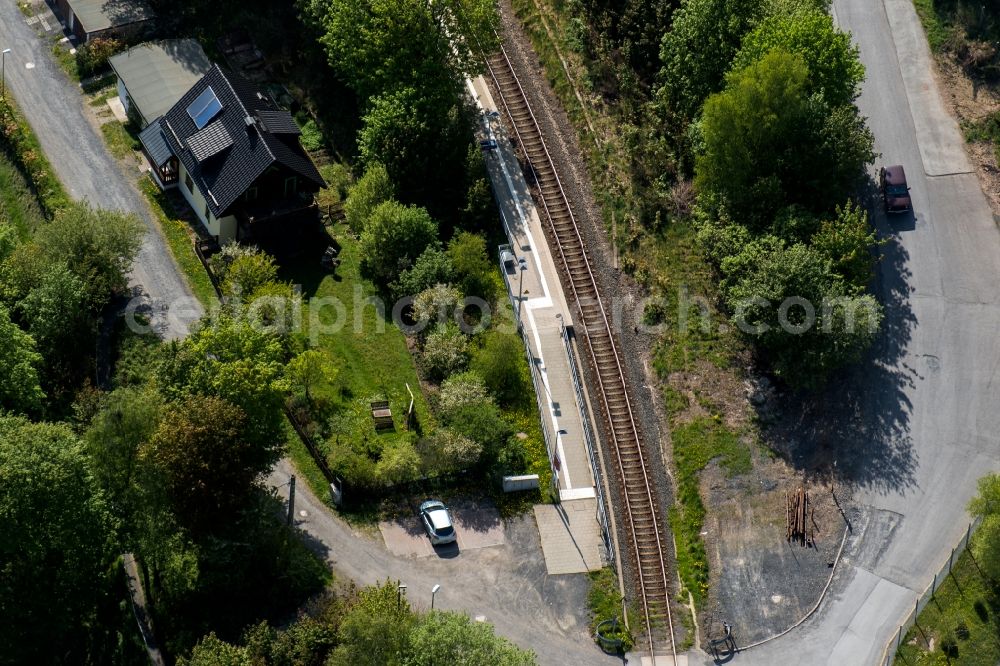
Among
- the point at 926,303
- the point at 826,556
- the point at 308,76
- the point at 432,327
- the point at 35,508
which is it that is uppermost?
the point at 308,76

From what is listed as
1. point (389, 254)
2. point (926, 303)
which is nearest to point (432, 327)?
point (389, 254)

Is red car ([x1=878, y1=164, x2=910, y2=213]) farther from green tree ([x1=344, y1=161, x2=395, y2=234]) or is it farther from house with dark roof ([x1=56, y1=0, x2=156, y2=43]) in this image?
house with dark roof ([x1=56, y1=0, x2=156, y2=43])

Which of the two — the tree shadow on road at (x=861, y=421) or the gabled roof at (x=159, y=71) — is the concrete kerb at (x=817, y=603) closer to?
the tree shadow on road at (x=861, y=421)

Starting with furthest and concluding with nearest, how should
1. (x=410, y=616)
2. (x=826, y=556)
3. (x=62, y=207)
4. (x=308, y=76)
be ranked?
(x=308, y=76) → (x=62, y=207) → (x=826, y=556) → (x=410, y=616)

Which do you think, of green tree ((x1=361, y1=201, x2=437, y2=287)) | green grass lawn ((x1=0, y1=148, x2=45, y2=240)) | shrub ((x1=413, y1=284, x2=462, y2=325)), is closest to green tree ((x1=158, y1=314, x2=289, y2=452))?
shrub ((x1=413, y1=284, x2=462, y2=325))

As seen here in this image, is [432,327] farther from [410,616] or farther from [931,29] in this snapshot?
[931,29]

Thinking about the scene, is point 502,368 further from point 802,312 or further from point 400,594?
point 802,312

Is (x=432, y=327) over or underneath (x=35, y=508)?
underneath

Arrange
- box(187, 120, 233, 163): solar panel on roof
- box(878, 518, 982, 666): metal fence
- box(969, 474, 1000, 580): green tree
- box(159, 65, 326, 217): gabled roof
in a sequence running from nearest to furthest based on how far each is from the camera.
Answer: box(969, 474, 1000, 580): green tree
box(878, 518, 982, 666): metal fence
box(159, 65, 326, 217): gabled roof
box(187, 120, 233, 163): solar panel on roof
